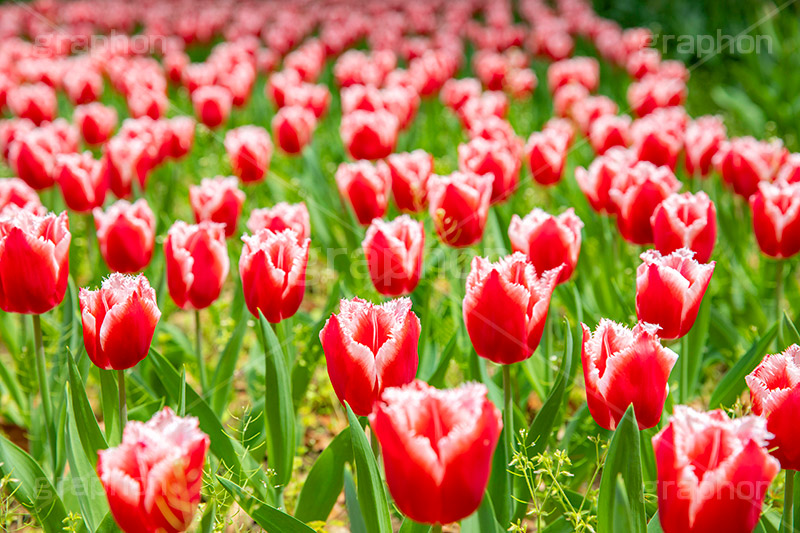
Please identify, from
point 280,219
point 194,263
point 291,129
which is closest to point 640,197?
point 280,219

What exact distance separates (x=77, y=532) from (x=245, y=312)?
702 millimetres

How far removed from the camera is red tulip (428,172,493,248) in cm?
218

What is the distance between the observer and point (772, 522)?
1.55 meters

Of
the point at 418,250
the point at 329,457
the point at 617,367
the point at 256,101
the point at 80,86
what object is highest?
the point at 617,367

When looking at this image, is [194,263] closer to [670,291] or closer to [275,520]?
[275,520]

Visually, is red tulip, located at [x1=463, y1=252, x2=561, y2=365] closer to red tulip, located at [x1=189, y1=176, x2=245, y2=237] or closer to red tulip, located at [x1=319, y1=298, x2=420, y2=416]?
red tulip, located at [x1=319, y1=298, x2=420, y2=416]

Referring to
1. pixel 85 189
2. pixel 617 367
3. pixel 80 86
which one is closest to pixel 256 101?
pixel 80 86

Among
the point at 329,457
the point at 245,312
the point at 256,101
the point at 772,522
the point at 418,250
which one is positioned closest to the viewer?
the point at 772,522

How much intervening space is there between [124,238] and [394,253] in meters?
0.77

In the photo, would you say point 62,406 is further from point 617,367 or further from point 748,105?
point 748,105

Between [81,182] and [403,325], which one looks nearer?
[403,325]

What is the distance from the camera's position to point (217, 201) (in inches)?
94.6

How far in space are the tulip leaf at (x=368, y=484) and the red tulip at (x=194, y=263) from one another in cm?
66

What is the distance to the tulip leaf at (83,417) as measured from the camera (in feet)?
5.07
